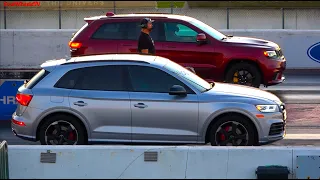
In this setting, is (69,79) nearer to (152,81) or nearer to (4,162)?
(152,81)

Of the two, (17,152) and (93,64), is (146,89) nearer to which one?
(93,64)

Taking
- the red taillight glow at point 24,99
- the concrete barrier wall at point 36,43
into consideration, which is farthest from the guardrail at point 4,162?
the concrete barrier wall at point 36,43

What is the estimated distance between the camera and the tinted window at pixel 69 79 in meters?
11.1

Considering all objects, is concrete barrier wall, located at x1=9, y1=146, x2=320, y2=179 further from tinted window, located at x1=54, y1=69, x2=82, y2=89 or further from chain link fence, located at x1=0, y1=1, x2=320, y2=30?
chain link fence, located at x1=0, y1=1, x2=320, y2=30

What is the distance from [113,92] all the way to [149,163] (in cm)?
268

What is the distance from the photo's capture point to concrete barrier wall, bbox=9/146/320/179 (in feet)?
27.5

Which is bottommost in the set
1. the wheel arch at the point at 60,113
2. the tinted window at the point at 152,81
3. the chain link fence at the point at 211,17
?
the wheel arch at the point at 60,113

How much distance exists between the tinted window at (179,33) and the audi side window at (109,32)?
3.09 feet

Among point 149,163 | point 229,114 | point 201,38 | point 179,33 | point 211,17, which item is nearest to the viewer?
point 149,163

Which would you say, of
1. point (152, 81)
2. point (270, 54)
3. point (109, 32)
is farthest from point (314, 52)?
point (152, 81)

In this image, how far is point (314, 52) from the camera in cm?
2064

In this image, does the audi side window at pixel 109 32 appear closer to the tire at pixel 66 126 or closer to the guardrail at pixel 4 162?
the tire at pixel 66 126

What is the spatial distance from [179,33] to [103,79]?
17.1 ft

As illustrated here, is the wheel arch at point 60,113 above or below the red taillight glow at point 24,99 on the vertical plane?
below
